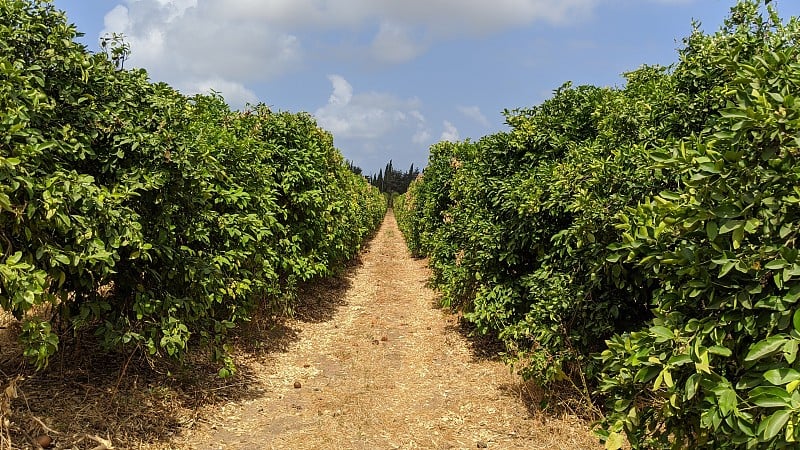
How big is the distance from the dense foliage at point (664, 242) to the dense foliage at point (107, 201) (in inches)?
127

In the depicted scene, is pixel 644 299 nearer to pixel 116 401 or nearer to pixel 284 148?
pixel 116 401

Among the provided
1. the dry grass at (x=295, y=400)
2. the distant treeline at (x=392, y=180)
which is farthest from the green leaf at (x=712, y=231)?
the distant treeline at (x=392, y=180)

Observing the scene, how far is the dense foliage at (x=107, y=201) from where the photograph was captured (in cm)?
307

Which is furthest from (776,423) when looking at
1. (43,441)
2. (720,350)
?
(43,441)

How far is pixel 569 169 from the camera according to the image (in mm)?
4781

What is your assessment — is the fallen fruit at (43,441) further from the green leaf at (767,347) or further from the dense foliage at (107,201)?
the green leaf at (767,347)

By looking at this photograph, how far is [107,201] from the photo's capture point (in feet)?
11.8

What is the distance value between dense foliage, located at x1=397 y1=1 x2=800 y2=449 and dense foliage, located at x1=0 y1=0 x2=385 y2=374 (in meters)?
3.22

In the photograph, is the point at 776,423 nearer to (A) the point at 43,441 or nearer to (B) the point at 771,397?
(B) the point at 771,397

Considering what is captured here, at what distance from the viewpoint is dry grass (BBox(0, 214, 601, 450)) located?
4.13 metres

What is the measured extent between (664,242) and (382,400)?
3.88 metres

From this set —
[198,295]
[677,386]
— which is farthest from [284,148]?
[677,386]

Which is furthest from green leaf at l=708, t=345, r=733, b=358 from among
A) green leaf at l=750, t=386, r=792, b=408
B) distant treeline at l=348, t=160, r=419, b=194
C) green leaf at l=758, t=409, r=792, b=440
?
distant treeline at l=348, t=160, r=419, b=194

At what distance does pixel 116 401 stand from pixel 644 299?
4640 millimetres
